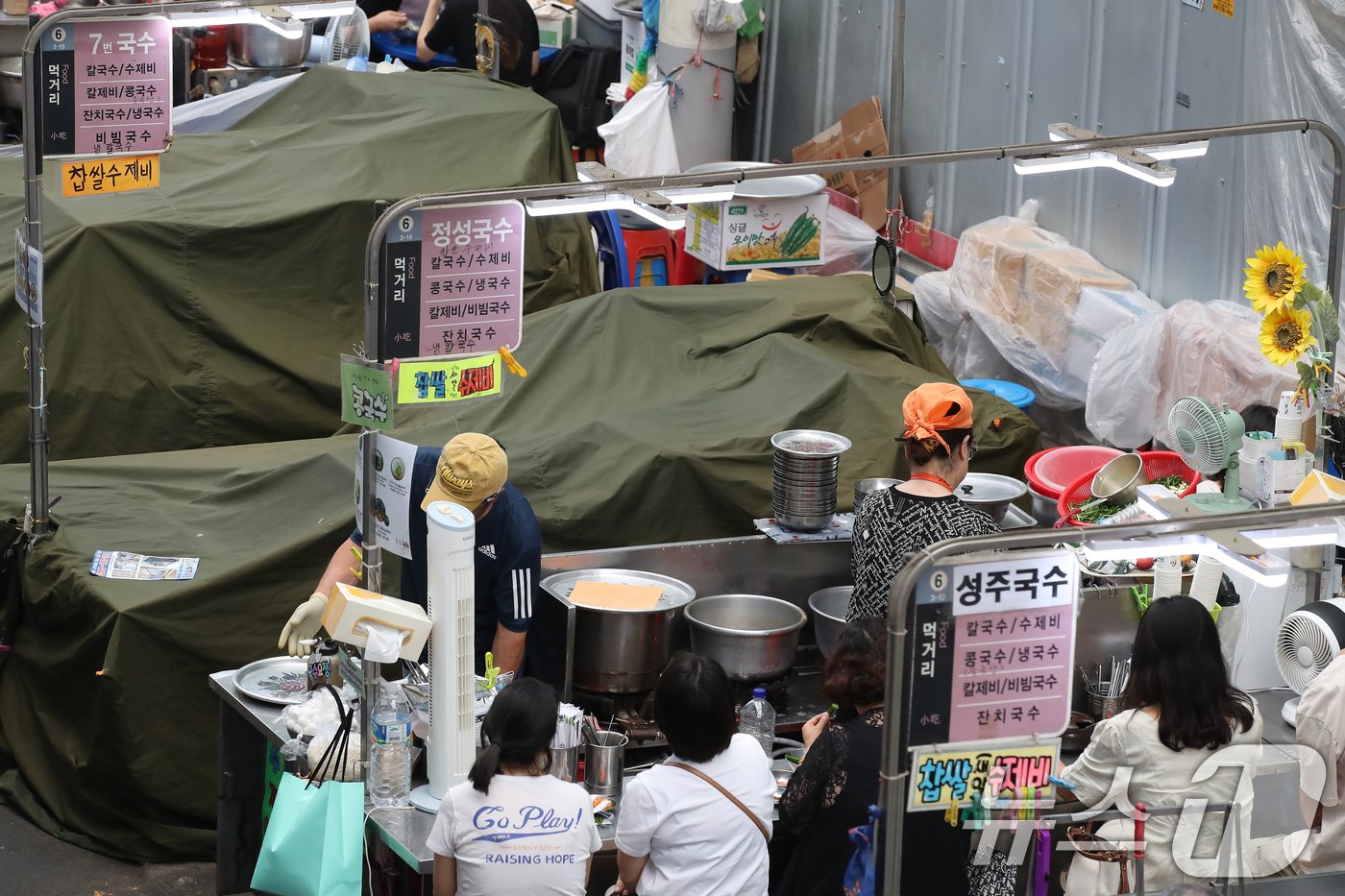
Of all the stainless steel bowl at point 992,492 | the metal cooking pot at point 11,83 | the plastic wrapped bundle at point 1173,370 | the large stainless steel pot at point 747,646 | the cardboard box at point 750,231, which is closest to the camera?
the large stainless steel pot at point 747,646

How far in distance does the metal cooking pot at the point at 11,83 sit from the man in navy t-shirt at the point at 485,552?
7.34 metres

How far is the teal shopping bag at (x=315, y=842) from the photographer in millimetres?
4328

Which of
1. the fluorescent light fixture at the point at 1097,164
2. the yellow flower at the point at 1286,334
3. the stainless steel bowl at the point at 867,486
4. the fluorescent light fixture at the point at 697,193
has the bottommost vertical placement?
the stainless steel bowl at the point at 867,486

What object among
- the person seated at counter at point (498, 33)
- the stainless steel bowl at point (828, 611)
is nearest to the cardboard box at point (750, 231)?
the stainless steel bowl at point (828, 611)

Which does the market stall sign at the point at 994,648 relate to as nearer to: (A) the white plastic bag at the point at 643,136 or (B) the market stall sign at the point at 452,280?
(B) the market stall sign at the point at 452,280

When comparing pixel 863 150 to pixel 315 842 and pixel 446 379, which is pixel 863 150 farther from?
pixel 315 842

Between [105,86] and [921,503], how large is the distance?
3.01 meters

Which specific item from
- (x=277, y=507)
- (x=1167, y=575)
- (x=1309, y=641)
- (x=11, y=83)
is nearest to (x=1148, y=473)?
(x=1167, y=575)

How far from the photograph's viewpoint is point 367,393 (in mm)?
4305

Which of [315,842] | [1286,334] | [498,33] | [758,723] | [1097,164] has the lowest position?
[315,842]

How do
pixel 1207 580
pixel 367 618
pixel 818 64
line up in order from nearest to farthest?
pixel 367 618, pixel 1207 580, pixel 818 64

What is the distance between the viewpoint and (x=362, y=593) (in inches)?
166

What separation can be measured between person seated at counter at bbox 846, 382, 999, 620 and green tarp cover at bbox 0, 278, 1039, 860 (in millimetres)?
1183

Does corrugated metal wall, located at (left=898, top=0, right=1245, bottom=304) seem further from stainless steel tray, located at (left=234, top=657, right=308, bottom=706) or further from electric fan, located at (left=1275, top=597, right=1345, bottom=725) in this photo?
stainless steel tray, located at (left=234, top=657, right=308, bottom=706)
